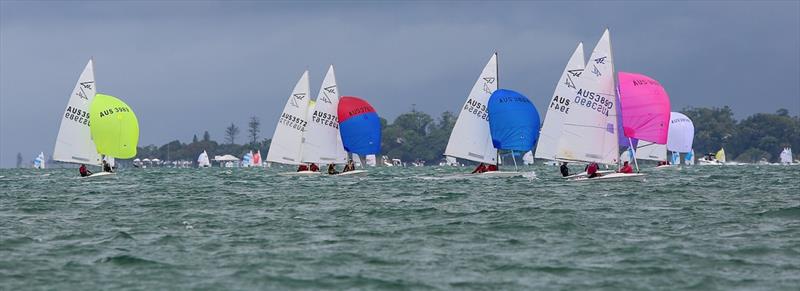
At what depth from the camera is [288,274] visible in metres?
21.7

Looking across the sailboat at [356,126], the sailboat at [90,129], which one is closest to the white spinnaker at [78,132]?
the sailboat at [90,129]

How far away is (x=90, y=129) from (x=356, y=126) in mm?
13308

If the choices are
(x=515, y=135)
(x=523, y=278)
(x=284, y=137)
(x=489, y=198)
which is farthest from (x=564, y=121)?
(x=523, y=278)

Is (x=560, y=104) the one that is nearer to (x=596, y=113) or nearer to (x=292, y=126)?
(x=596, y=113)

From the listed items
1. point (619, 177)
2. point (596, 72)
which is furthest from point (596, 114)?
point (619, 177)

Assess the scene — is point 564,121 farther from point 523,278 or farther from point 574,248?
point 523,278

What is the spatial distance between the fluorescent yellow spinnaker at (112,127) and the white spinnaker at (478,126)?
53.6 ft

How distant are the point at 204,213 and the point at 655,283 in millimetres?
17782

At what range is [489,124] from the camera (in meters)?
58.5

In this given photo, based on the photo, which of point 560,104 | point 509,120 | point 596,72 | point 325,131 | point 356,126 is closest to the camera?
point 596,72

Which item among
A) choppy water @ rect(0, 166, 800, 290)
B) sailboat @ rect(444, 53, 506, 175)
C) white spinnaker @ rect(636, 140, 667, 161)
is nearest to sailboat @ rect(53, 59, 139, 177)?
sailboat @ rect(444, 53, 506, 175)

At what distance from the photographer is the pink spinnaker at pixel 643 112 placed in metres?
53.0

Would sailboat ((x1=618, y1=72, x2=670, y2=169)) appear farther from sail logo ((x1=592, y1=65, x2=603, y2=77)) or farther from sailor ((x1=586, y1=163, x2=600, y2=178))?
sailor ((x1=586, y1=163, x2=600, y2=178))

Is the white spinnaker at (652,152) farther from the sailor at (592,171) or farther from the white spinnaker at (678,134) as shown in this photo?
the sailor at (592,171)
